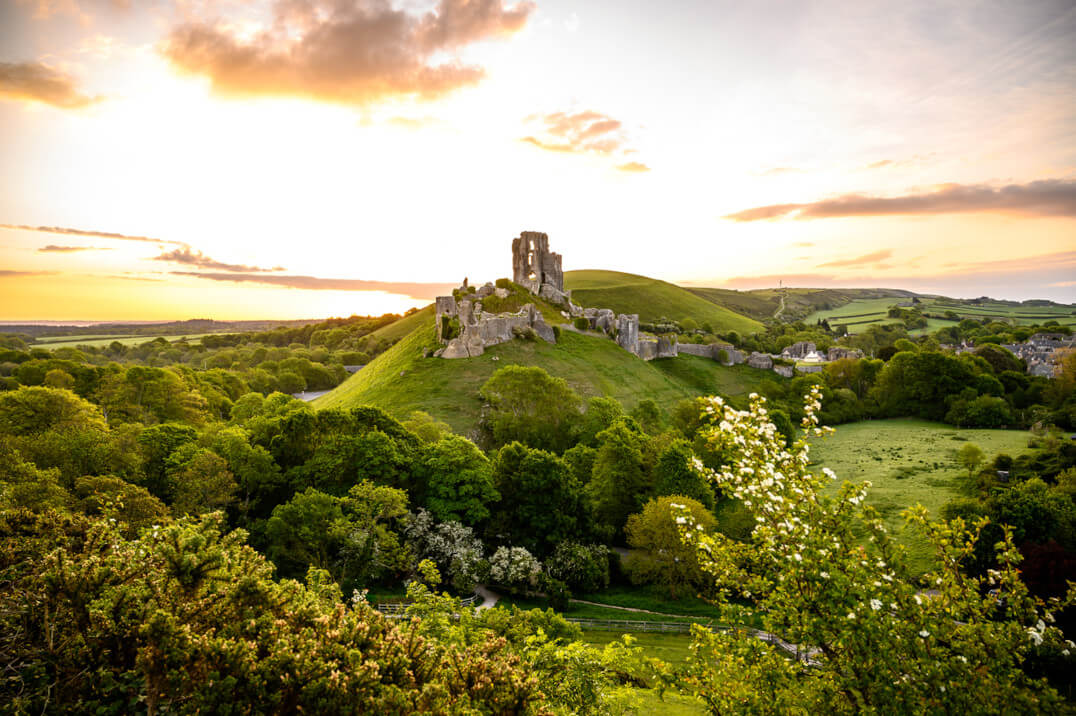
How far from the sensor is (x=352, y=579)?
29312mm

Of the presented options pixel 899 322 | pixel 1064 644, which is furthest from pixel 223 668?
pixel 899 322

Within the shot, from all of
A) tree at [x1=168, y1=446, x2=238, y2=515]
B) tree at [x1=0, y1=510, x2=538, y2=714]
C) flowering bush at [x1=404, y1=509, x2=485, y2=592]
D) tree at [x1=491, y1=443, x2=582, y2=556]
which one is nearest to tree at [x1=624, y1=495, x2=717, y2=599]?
tree at [x1=491, y1=443, x2=582, y2=556]

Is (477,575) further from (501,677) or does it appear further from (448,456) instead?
(501,677)

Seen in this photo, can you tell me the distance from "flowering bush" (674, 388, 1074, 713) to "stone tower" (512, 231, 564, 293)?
324 feet

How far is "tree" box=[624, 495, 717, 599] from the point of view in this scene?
34.5m

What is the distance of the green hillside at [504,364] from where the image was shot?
65125mm

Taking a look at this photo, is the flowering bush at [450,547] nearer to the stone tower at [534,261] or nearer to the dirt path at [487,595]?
the dirt path at [487,595]

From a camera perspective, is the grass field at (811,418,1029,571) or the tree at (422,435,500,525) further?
the grass field at (811,418,1029,571)

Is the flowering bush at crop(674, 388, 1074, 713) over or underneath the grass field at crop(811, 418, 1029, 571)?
over

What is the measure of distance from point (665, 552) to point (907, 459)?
143 ft

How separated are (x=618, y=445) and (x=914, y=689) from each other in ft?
121

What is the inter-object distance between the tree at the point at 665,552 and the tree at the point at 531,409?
66.3 ft

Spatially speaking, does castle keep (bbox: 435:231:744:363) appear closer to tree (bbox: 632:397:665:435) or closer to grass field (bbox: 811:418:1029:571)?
tree (bbox: 632:397:665:435)

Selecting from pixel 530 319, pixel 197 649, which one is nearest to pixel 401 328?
pixel 530 319
